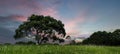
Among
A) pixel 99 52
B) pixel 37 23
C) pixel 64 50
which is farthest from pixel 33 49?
pixel 37 23

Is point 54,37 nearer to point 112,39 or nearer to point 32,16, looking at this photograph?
point 32,16

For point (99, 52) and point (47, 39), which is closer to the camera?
point (99, 52)

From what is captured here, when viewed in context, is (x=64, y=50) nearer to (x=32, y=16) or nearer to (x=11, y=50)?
(x=11, y=50)

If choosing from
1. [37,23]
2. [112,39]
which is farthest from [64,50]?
[37,23]

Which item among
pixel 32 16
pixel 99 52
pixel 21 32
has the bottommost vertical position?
pixel 99 52

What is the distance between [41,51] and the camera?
15438 millimetres

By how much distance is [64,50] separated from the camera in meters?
16.3

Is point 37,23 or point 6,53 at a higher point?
point 37,23

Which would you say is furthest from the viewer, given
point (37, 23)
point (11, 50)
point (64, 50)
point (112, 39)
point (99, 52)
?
point (37, 23)

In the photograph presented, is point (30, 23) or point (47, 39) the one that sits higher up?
point (30, 23)

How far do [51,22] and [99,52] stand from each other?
40976mm

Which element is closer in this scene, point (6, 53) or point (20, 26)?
point (6, 53)

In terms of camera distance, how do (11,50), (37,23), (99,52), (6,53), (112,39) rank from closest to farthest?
(6,53) < (11,50) < (99,52) < (112,39) < (37,23)

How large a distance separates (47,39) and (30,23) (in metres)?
5.41
